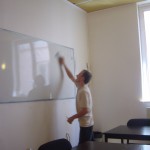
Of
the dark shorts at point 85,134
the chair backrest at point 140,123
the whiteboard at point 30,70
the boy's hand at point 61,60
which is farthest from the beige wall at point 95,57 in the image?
the chair backrest at point 140,123

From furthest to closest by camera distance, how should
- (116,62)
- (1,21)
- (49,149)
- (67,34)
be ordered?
(116,62) → (67,34) → (1,21) → (49,149)

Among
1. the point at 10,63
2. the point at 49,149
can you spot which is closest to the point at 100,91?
the point at 10,63

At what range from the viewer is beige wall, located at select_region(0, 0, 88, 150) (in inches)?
109

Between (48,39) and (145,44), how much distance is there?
1.83 m

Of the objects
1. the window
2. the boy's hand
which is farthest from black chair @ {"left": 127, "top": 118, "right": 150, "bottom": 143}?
the boy's hand

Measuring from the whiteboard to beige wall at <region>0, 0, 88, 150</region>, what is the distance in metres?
0.09

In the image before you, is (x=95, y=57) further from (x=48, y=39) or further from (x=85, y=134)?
(x=85, y=134)

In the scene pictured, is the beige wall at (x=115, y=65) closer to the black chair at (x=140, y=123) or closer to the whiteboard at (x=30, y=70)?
the black chair at (x=140, y=123)

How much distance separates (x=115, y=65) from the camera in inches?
177

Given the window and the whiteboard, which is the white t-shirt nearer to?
the whiteboard

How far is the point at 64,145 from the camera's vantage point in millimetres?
2236

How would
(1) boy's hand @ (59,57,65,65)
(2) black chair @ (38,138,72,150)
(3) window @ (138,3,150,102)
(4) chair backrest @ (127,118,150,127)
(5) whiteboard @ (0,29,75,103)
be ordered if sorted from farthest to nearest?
(3) window @ (138,3,150,102) → (1) boy's hand @ (59,57,65,65) → (4) chair backrest @ (127,118,150,127) → (5) whiteboard @ (0,29,75,103) → (2) black chair @ (38,138,72,150)

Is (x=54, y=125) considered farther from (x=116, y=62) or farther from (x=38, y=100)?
(x=116, y=62)

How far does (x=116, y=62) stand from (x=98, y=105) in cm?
86
